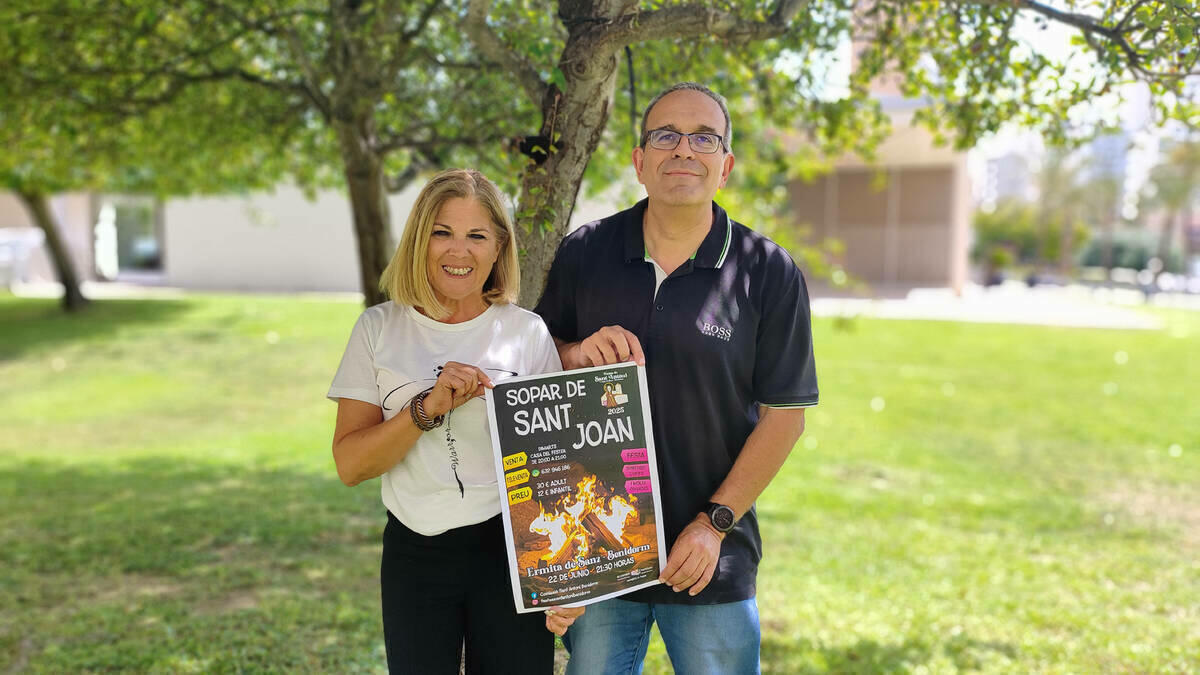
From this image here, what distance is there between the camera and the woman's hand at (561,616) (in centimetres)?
247

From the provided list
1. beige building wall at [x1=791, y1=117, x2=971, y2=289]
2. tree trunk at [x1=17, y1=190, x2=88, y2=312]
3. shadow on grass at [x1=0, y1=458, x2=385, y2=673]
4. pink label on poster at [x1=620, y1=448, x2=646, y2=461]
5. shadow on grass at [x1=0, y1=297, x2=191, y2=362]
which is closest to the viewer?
pink label on poster at [x1=620, y1=448, x2=646, y2=461]

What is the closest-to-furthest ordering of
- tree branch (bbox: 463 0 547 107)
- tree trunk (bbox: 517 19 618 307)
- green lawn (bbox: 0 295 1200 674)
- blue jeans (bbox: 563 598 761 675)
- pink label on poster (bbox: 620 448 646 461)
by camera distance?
pink label on poster (bbox: 620 448 646 461) → blue jeans (bbox: 563 598 761 675) → tree trunk (bbox: 517 19 618 307) → tree branch (bbox: 463 0 547 107) → green lawn (bbox: 0 295 1200 674)

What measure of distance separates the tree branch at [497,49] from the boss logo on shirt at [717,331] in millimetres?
1498

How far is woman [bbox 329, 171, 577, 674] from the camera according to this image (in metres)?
2.46

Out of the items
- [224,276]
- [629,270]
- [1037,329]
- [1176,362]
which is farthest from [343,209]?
[629,270]

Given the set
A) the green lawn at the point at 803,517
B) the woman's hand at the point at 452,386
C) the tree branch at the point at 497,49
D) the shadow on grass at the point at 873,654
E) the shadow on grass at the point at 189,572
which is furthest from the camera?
the green lawn at the point at 803,517

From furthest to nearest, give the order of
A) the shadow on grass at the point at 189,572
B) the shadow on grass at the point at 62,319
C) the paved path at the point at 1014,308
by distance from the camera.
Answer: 1. the paved path at the point at 1014,308
2. the shadow on grass at the point at 62,319
3. the shadow on grass at the point at 189,572

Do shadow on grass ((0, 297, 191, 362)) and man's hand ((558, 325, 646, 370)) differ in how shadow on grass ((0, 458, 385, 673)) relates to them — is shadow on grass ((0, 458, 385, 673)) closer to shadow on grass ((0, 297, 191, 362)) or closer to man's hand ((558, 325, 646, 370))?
man's hand ((558, 325, 646, 370))

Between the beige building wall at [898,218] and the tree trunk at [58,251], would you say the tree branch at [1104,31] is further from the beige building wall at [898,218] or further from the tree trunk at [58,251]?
the beige building wall at [898,218]

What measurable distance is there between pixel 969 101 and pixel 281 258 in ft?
78.5

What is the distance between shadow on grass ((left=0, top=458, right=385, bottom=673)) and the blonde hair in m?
→ 2.69

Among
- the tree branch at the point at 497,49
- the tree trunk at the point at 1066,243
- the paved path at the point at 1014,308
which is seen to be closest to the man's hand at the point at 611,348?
the tree branch at the point at 497,49

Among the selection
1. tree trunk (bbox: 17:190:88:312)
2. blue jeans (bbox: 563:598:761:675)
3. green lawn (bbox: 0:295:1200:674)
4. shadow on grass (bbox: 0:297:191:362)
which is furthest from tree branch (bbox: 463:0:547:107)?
tree trunk (bbox: 17:190:88:312)

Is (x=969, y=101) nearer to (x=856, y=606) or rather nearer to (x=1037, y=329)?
(x=856, y=606)
